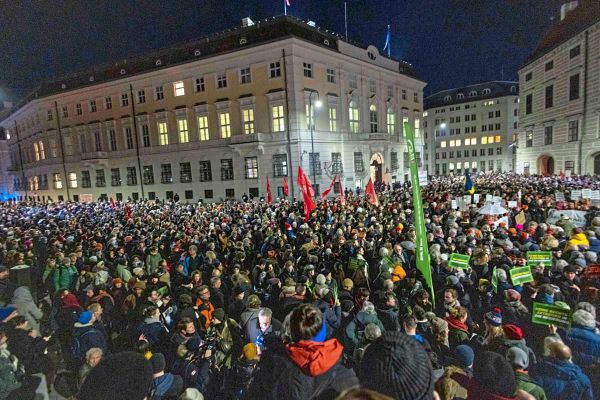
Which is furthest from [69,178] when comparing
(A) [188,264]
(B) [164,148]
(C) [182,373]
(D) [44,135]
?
(C) [182,373]

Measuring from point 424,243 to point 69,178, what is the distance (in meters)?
48.8

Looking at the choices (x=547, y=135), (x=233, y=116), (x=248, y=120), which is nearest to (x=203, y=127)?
(x=233, y=116)

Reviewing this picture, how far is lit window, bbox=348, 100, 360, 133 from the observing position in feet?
110

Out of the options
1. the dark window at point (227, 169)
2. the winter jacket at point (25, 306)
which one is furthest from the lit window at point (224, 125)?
the winter jacket at point (25, 306)

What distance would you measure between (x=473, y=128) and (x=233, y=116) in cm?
6385

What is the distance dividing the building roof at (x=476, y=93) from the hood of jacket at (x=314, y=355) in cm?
8424

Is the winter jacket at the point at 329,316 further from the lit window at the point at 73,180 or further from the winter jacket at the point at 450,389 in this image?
the lit window at the point at 73,180

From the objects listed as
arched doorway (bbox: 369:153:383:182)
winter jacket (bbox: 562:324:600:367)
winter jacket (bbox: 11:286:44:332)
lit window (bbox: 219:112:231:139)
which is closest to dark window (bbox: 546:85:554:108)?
arched doorway (bbox: 369:153:383:182)

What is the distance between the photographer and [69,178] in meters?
42.1

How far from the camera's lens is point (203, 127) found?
32.8 meters

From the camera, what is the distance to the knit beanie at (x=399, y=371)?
1.95m

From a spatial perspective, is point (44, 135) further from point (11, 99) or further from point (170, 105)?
point (11, 99)

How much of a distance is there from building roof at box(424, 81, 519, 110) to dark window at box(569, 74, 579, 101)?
41281mm

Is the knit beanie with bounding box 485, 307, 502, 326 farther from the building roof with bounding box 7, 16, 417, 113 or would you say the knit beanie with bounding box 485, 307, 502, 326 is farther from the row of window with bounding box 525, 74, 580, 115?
the row of window with bounding box 525, 74, 580, 115
